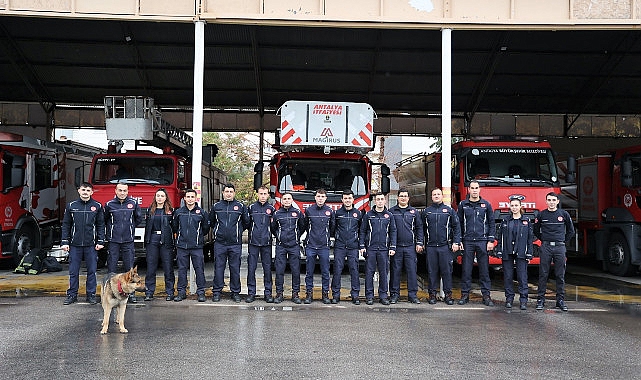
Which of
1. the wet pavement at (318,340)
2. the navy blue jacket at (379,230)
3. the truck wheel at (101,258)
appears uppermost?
the navy blue jacket at (379,230)

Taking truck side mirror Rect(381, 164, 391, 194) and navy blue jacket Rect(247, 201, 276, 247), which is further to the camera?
truck side mirror Rect(381, 164, 391, 194)

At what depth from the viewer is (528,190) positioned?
11.9 meters

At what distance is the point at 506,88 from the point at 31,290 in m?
14.4

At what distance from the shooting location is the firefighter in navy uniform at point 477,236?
9.65m

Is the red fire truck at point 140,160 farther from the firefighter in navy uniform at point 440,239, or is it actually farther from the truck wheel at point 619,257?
the truck wheel at point 619,257

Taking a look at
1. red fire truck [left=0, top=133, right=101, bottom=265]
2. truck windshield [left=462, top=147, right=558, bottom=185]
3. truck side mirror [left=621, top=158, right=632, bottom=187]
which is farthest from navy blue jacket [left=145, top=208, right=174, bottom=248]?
truck side mirror [left=621, top=158, right=632, bottom=187]

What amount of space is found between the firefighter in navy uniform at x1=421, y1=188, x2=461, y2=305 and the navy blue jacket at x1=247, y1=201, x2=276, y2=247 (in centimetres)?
242

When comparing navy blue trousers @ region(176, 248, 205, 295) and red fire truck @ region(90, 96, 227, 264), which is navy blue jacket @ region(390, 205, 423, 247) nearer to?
navy blue trousers @ region(176, 248, 205, 295)

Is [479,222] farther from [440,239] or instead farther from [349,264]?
[349,264]

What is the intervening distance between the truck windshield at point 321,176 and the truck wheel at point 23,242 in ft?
19.8

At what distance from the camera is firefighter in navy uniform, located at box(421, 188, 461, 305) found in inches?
376

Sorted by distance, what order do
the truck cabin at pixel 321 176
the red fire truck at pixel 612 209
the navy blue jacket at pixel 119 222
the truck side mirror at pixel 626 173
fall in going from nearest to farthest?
the navy blue jacket at pixel 119 222
the truck cabin at pixel 321 176
the truck side mirror at pixel 626 173
the red fire truck at pixel 612 209

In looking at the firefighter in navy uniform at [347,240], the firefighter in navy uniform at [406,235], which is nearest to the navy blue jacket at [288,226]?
the firefighter in navy uniform at [347,240]

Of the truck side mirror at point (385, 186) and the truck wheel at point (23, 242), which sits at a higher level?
the truck side mirror at point (385, 186)
